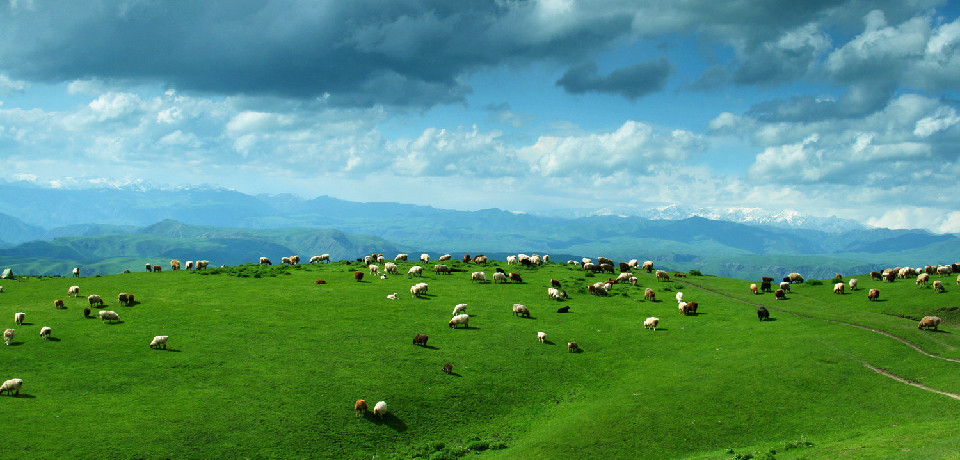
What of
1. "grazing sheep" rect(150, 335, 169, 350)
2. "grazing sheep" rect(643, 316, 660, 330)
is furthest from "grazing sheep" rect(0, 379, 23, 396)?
"grazing sheep" rect(643, 316, 660, 330)

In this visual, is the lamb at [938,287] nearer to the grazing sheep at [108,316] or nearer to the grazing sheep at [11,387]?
the grazing sheep at [11,387]

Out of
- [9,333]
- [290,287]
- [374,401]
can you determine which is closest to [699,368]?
[374,401]

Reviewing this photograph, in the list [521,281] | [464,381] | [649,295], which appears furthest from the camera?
[521,281]

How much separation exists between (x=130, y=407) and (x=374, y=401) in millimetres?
11764

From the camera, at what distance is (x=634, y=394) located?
2959 centimetres

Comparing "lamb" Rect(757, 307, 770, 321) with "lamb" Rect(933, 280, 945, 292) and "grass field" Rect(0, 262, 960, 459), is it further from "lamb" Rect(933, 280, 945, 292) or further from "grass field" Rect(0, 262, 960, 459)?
"lamb" Rect(933, 280, 945, 292)

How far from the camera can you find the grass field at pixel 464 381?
2327 centimetres

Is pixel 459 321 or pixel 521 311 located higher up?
pixel 521 311

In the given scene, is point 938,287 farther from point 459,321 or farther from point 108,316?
point 108,316

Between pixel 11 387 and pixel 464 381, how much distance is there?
75.6 ft

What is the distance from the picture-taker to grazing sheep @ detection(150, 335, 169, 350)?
32.3 metres

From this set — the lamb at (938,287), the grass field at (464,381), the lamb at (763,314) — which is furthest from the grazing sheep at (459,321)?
the lamb at (938,287)

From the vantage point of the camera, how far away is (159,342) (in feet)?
107

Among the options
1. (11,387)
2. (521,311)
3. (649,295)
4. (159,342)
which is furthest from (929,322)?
(11,387)
